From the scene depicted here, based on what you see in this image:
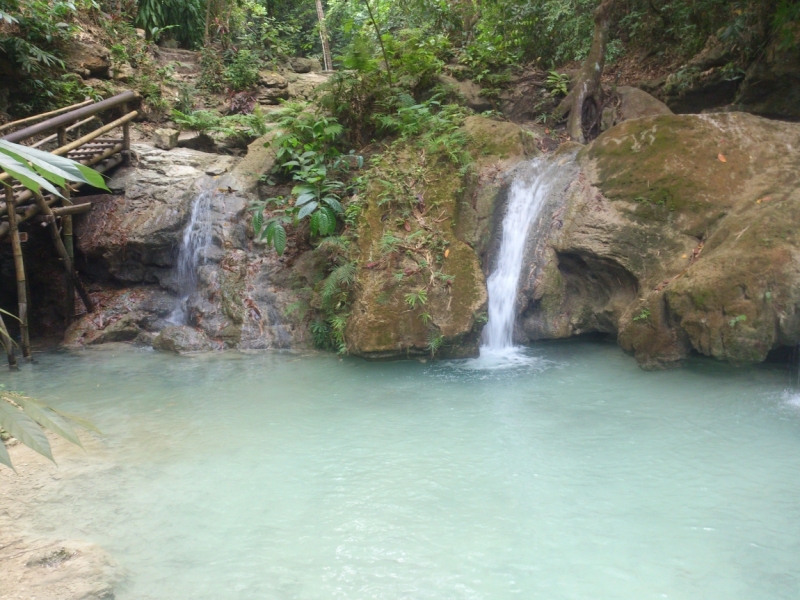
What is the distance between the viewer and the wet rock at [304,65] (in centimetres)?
1683

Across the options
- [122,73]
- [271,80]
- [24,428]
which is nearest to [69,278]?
[122,73]

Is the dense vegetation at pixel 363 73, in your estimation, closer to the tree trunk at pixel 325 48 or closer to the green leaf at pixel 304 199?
the green leaf at pixel 304 199

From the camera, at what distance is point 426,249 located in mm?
7406

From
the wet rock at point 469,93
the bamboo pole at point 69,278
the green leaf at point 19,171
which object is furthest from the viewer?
the wet rock at point 469,93

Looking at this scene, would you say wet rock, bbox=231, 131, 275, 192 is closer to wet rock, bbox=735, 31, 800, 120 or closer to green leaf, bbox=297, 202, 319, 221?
green leaf, bbox=297, 202, 319, 221

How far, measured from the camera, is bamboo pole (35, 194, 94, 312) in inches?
306

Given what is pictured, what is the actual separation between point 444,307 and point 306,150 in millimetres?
3810

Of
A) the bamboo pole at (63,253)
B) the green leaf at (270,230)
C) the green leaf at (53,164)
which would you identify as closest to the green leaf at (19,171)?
the green leaf at (53,164)

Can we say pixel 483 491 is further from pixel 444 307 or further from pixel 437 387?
pixel 444 307

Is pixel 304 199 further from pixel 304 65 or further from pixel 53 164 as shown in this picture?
pixel 304 65

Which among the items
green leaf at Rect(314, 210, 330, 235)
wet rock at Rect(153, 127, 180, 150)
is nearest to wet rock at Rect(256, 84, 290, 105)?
wet rock at Rect(153, 127, 180, 150)

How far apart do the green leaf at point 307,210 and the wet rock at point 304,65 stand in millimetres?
10171

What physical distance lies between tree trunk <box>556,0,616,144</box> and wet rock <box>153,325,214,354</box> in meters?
6.92

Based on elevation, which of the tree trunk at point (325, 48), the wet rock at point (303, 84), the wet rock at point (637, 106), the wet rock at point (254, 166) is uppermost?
the tree trunk at point (325, 48)
